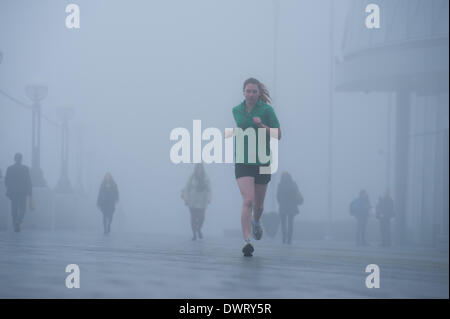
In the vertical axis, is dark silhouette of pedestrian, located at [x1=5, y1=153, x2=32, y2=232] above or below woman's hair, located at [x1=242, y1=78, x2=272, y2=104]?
below

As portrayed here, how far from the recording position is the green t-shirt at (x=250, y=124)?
26.2 feet

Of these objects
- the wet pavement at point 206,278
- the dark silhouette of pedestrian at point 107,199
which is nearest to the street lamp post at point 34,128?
the dark silhouette of pedestrian at point 107,199

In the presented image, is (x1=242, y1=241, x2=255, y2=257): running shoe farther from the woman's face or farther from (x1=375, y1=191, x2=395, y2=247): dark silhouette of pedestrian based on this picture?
(x1=375, y1=191, x2=395, y2=247): dark silhouette of pedestrian

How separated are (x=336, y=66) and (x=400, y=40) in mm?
5055

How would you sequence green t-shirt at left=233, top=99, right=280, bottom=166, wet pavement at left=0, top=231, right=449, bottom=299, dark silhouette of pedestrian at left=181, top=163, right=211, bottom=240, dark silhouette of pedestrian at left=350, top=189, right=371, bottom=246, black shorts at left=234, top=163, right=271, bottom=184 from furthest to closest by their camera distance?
dark silhouette of pedestrian at left=350, top=189, right=371, bottom=246
dark silhouette of pedestrian at left=181, top=163, right=211, bottom=240
black shorts at left=234, top=163, right=271, bottom=184
green t-shirt at left=233, top=99, right=280, bottom=166
wet pavement at left=0, top=231, right=449, bottom=299

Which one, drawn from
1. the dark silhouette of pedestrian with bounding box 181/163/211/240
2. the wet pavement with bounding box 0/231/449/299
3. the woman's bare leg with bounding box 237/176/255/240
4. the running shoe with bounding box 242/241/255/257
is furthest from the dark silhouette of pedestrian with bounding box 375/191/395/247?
the woman's bare leg with bounding box 237/176/255/240

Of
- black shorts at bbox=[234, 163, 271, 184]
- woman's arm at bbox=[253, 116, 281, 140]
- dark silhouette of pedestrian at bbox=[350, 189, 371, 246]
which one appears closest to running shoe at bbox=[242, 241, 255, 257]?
black shorts at bbox=[234, 163, 271, 184]

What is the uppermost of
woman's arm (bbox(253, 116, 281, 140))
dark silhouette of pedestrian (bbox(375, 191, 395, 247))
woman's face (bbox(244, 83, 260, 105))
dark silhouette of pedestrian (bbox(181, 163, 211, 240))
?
woman's face (bbox(244, 83, 260, 105))

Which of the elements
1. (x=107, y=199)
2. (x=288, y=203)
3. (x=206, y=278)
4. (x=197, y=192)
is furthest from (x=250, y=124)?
(x=107, y=199)

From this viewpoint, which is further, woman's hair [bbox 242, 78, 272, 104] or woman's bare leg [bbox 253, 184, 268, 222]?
woman's bare leg [bbox 253, 184, 268, 222]

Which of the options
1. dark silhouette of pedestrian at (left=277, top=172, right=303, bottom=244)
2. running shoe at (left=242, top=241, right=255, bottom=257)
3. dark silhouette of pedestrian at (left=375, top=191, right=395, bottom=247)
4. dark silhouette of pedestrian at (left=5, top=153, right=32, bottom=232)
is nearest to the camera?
running shoe at (left=242, top=241, right=255, bottom=257)

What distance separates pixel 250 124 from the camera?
802 cm

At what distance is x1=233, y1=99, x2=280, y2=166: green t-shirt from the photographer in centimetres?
798

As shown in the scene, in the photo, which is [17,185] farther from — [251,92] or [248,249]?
[251,92]
